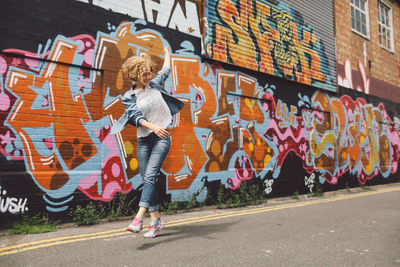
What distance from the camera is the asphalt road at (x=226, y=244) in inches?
119

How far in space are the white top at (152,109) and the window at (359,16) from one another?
37.5 feet

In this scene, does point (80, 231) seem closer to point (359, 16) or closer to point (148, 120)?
point (148, 120)

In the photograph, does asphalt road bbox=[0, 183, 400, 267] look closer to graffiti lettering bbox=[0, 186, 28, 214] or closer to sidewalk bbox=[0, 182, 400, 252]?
sidewalk bbox=[0, 182, 400, 252]

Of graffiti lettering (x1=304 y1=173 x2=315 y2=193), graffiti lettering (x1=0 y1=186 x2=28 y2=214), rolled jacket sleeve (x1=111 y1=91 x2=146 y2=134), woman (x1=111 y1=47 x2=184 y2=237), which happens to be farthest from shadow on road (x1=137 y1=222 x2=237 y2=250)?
graffiti lettering (x1=304 y1=173 x2=315 y2=193)

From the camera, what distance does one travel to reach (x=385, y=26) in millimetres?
14609

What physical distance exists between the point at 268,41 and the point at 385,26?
353 inches

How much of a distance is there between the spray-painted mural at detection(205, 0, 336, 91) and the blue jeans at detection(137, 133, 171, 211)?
3967 millimetres

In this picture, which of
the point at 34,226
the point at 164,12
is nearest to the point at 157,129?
the point at 34,226

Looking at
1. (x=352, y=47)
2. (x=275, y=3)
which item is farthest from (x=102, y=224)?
(x=352, y=47)

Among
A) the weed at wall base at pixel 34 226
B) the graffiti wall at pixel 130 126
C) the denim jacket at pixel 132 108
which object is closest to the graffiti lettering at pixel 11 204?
the graffiti wall at pixel 130 126

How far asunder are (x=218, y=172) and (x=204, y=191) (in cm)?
60

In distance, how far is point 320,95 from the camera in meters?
10.5

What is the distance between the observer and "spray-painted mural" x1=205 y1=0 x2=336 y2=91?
7.53 m

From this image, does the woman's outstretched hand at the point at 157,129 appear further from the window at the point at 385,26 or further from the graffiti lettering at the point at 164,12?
the window at the point at 385,26
